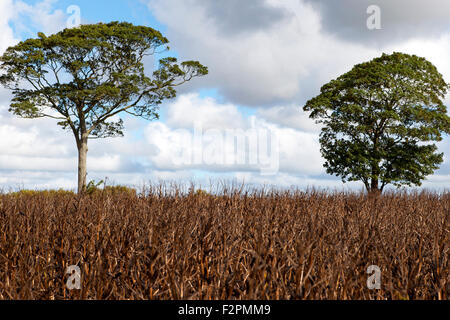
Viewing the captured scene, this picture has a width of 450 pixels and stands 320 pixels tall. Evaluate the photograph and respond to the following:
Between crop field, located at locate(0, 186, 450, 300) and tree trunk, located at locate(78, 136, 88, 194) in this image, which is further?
tree trunk, located at locate(78, 136, 88, 194)

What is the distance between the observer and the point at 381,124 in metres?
25.9

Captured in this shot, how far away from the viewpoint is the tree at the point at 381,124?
2481 cm

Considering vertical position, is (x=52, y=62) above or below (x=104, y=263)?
above

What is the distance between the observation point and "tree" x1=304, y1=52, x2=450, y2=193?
24.8 meters

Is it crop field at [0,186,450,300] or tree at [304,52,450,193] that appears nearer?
crop field at [0,186,450,300]

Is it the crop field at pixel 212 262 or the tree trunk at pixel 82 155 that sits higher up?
the tree trunk at pixel 82 155

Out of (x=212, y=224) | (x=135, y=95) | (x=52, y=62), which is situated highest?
(x=52, y=62)

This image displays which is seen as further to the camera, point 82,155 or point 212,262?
point 82,155

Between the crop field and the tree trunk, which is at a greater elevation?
the tree trunk

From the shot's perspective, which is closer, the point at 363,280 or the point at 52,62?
the point at 363,280
